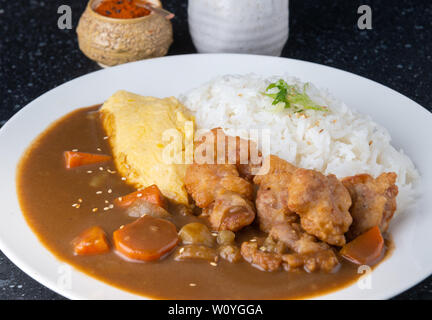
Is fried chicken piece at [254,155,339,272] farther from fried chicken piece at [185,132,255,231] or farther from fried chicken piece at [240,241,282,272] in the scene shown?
fried chicken piece at [185,132,255,231]

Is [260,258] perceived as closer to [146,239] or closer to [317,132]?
[146,239]

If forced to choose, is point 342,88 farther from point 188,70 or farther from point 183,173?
point 183,173

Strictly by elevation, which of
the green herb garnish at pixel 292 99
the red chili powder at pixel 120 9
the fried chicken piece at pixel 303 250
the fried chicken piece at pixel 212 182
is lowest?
the fried chicken piece at pixel 303 250

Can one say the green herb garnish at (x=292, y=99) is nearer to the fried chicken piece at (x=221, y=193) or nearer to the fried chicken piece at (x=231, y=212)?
the fried chicken piece at (x=221, y=193)

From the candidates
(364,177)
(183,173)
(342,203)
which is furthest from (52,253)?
(364,177)

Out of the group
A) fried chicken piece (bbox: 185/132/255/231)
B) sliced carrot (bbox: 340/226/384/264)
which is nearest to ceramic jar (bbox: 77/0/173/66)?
fried chicken piece (bbox: 185/132/255/231)

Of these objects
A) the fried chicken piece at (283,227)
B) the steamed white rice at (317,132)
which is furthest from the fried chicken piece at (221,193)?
the steamed white rice at (317,132)
